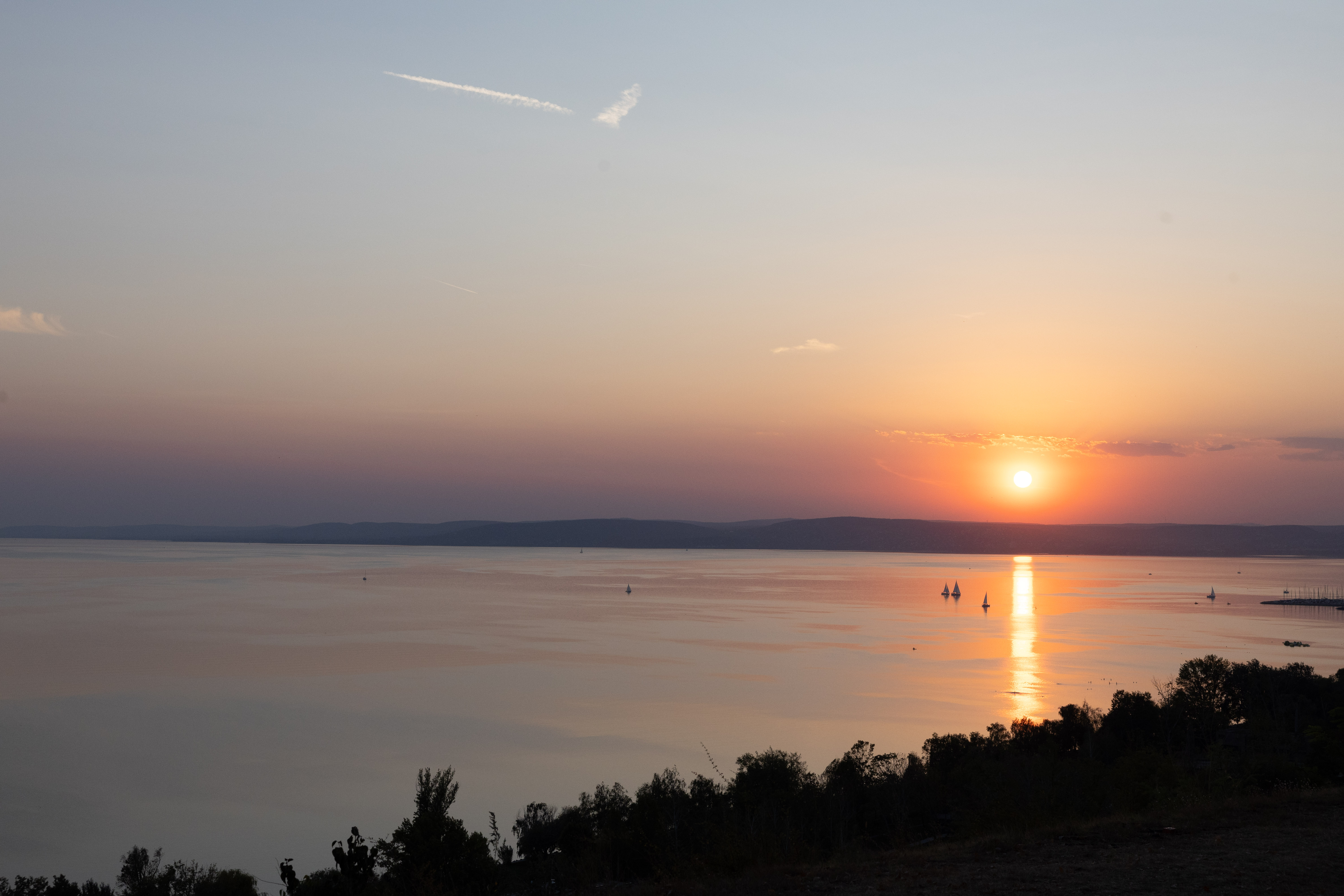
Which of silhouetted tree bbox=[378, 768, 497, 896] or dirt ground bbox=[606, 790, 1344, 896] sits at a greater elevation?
dirt ground bbox=[606, 790, 1344, 896]

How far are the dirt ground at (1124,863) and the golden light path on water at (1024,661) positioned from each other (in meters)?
39.5

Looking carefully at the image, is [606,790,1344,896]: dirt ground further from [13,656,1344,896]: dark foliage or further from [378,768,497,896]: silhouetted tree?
[378,768,497,896]: silhouetted tree

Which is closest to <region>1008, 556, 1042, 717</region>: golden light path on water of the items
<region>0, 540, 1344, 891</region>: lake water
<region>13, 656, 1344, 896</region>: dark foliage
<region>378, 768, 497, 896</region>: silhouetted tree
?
<region>0, 540, 1344, 891</region>: lake water

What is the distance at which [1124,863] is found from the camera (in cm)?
1006

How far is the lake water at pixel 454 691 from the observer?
33406mm

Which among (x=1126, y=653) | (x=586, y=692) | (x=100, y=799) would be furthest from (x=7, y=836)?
(x=1126, y=653)

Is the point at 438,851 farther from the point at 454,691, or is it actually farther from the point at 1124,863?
the point at 454,691

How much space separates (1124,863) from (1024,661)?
6566 cm

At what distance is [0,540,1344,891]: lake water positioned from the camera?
33.4 metres

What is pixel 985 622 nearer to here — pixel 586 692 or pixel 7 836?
pixel 586 692

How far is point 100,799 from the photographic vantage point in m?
33.7

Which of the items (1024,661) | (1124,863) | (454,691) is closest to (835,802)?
(1124,863)

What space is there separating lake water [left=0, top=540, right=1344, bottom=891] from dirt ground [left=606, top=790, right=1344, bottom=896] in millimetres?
22316

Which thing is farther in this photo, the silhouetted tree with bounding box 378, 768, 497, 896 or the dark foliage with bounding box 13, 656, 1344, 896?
the silhouetted tree with bounding box 378, 768, 497, 896
